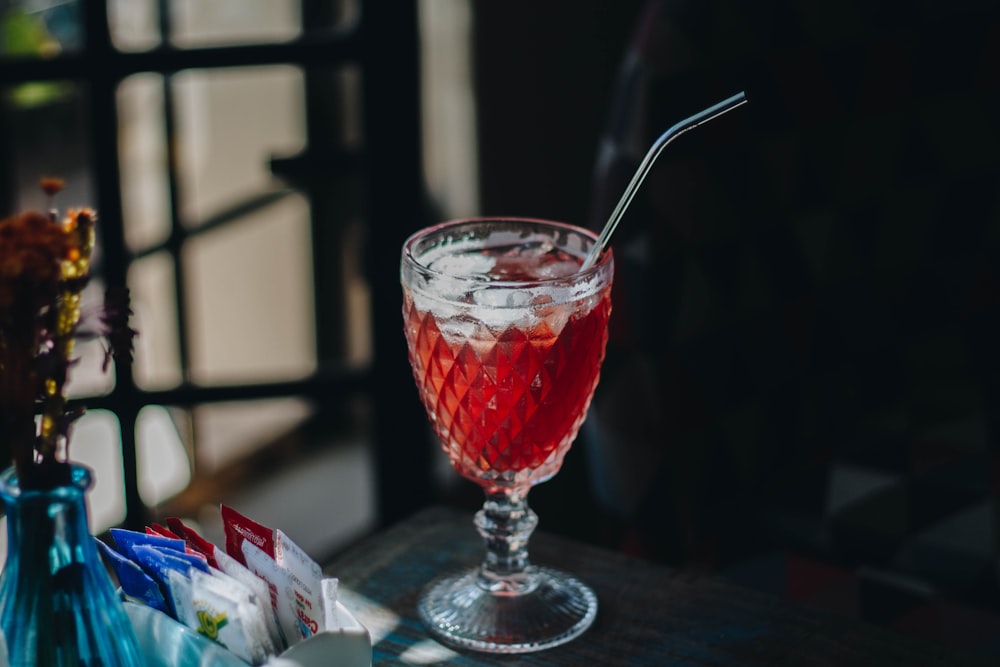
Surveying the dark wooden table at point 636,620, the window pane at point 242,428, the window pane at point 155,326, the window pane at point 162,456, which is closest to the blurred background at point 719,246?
the window pane at point 155,326

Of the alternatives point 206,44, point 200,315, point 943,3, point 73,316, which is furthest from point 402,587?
point 200,315

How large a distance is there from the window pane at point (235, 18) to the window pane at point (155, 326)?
0.43m

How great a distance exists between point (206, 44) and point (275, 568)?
93cm

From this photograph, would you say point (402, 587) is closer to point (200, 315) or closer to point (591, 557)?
point (591, 557)

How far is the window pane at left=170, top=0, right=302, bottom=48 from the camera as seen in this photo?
80.9 inches

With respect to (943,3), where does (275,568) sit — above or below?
below

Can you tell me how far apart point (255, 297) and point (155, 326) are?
30 cm

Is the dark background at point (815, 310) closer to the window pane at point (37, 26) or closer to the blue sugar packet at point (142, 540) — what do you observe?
the blue sugar packet at point (142, 540)

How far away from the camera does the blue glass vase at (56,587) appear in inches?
24.6

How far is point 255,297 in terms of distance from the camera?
8.97 ft

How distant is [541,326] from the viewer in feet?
2.60

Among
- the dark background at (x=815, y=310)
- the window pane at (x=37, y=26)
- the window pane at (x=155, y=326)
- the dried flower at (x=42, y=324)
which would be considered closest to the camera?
the dried flower at (x=42, y=324)

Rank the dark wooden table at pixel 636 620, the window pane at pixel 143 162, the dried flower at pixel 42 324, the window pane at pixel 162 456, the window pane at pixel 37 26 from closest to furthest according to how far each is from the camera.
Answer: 1. the dried flower at pixel 42 324
2. the dark wooden table at pixel 636 620
3. the window pane at pixel 37 26
4. the window pane at pixel 162 456
5. the window pane at pixel 143 162

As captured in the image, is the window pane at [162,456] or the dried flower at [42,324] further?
the window pane at [162,456]
